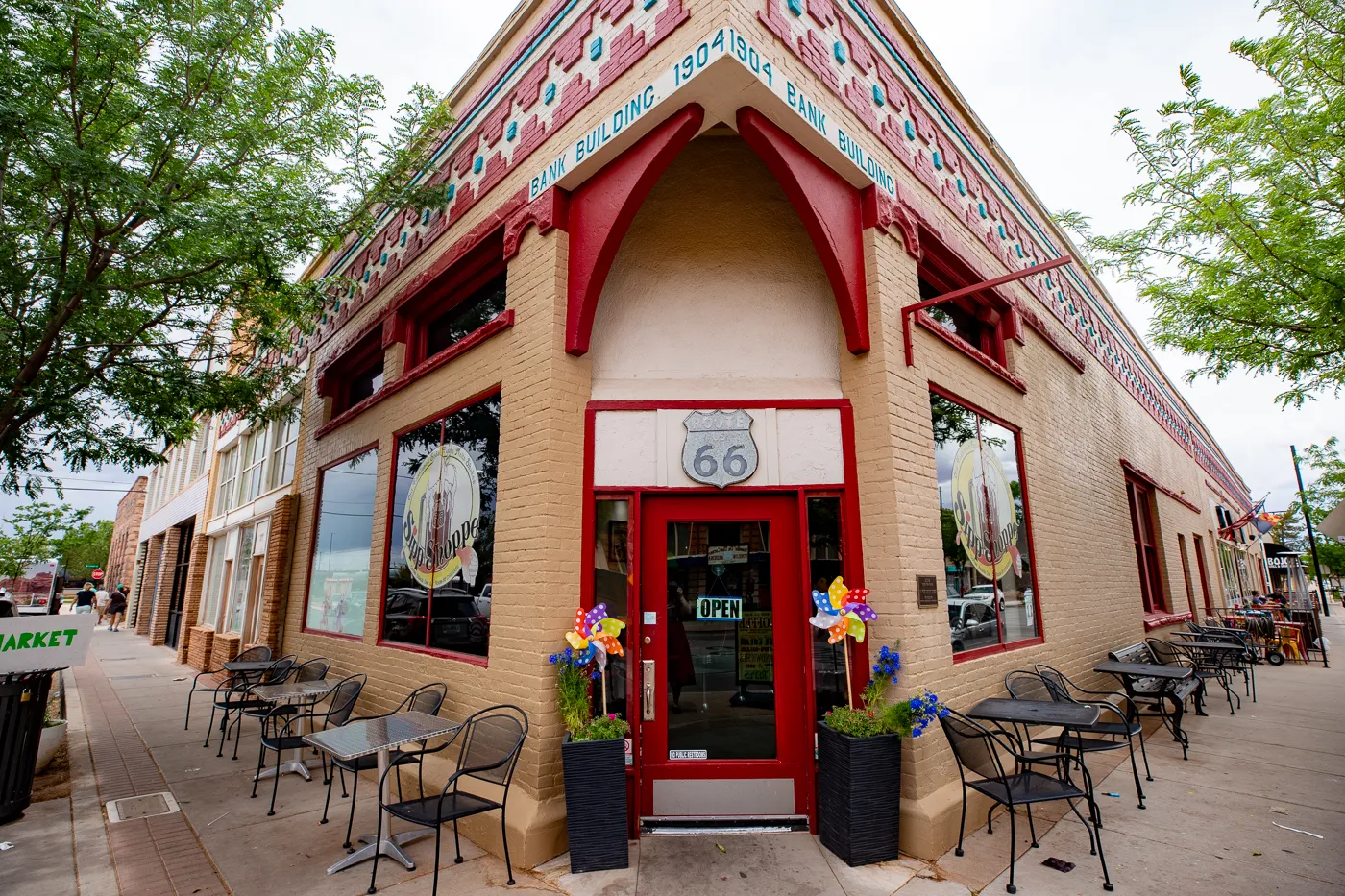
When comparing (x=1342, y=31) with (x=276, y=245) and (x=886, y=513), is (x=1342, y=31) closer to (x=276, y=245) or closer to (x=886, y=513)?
(x=886, y=513)

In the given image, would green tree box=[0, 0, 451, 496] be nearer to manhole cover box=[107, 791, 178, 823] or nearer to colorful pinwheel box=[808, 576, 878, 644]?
manhole cover box=[107, 791, 178, 823]

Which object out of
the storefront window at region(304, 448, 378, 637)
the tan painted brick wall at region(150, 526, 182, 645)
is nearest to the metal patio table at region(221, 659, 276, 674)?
the storefront window at region(304, 448, 378, 637)

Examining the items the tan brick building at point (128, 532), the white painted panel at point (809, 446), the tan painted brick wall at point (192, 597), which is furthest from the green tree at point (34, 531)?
the white painted panel at point (809, 446)

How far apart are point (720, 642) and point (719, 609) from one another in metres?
0.25

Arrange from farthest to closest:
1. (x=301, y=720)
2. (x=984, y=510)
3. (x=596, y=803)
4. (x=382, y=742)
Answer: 1. (x=301, y=720)
2. (x=984, y=510)
3. (x=596, y=803)
4. (x=382, y=742)

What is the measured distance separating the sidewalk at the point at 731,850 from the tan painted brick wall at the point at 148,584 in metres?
20.4

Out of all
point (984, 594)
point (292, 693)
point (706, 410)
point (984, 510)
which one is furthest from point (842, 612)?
point (292, 693)

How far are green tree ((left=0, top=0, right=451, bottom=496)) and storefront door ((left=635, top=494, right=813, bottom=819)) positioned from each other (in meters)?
5.21

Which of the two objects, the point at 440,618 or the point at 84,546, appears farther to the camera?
the point at 84,546

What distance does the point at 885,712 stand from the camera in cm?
451

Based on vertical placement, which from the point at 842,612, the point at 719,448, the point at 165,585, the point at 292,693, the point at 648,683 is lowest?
the point at 292,693

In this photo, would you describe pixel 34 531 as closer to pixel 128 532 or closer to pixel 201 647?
pixel 128 532

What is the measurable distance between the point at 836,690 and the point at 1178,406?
69.4ft

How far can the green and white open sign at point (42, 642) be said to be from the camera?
17.2ft
